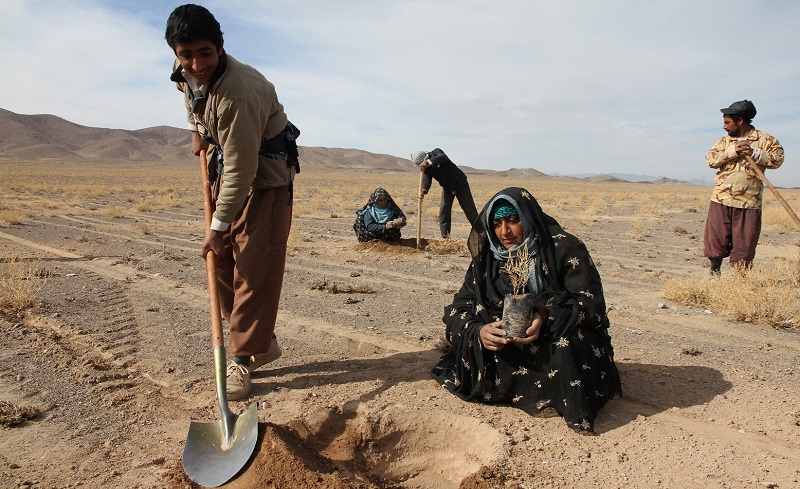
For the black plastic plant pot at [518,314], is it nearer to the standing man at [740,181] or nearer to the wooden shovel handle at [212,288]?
the wooden shovel handle at [212,288]

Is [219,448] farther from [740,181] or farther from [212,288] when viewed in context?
[740,181]

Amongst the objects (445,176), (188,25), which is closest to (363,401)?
(188,25)

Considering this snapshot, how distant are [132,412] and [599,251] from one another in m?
8.62

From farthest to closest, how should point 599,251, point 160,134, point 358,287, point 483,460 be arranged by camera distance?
1. point 160,134
2. point 599,251
3. point 358,287
4. point 483,460

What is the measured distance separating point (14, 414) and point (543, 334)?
279 centimetres

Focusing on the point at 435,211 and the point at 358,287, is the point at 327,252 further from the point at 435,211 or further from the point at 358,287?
the point at 435,211

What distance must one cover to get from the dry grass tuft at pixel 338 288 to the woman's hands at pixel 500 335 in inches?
134

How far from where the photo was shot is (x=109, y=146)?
379ft

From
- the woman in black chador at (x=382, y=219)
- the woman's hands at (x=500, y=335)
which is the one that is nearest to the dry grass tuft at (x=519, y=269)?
the woman's hands at (x=500, y=335)

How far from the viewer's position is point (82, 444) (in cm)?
284

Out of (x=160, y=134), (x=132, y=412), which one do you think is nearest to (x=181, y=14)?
(x=132, y=412)

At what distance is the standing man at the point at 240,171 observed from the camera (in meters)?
2.87

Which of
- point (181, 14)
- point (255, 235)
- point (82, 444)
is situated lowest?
point (82, 444)

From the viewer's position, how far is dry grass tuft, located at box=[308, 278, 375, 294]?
6383 mm
